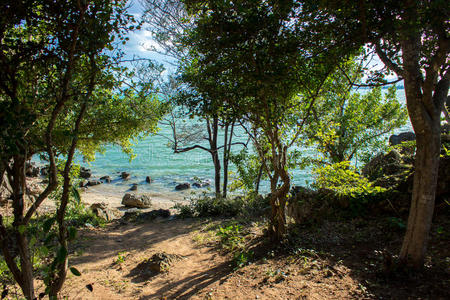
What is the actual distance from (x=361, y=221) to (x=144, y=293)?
475cm

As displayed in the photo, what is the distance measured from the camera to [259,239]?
21.3 ft

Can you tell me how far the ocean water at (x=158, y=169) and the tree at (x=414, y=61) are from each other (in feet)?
53.6

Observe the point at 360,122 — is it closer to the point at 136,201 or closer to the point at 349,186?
the point at 349,186

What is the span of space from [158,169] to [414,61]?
29487 millimetres

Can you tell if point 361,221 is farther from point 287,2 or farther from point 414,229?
point 287,2

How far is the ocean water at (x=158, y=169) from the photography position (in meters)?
23.9

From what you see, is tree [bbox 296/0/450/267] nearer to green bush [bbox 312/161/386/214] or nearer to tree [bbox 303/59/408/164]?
green bush [bbox 312/161/386/214]

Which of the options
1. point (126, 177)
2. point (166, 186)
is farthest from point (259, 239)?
point (126, 177)

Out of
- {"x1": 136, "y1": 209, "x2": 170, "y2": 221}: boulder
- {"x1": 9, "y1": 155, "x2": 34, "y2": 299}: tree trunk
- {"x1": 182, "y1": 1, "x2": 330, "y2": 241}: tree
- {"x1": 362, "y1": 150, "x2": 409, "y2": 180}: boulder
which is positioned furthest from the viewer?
{"x1": 136, "y1": 209, "x2": 170, "y2": 221}: boulder

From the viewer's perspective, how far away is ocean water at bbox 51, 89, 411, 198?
78.3ft

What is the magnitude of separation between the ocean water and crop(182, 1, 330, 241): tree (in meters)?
15.0

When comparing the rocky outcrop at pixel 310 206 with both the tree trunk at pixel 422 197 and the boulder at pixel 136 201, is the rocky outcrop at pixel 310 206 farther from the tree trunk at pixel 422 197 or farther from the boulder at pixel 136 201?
the boulder at pixel 136 201

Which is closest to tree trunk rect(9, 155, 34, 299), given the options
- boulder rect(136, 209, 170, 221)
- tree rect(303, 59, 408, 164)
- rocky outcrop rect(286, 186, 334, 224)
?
rocky outcrop rect(286, 186, 334, 224)

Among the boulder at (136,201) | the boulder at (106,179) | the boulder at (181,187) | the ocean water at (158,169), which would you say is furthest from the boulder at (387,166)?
the boulder at (106,179)
